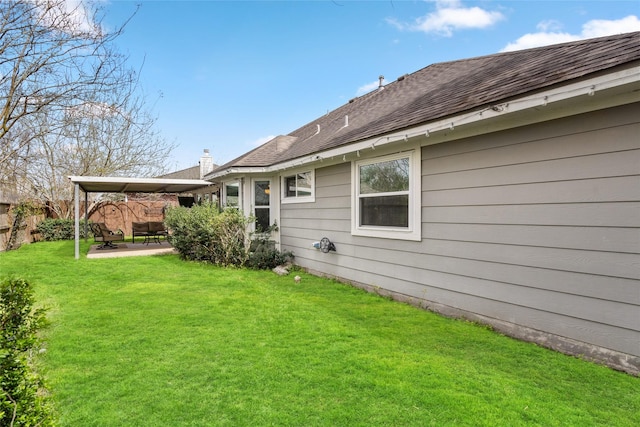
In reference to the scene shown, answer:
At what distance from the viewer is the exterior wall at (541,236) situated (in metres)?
3.11

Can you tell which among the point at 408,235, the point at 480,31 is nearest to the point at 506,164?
the point at 408,235

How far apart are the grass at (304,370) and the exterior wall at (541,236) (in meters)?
0.32

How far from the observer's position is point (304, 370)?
3139 mm

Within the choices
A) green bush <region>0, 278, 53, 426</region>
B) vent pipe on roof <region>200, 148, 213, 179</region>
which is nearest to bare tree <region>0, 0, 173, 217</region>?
green bush <region>0, 278, 53, 426</region>

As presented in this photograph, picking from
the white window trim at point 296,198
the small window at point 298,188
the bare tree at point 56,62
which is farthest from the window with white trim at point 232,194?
the bare tree at point 56,62

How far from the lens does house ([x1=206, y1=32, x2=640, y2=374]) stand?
3.11 m

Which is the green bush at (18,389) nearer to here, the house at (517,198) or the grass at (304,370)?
the grass at (304,370)

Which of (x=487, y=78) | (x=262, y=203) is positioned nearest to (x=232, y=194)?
(x=262, y=203)

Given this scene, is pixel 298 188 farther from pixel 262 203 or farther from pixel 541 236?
pixel 541 236

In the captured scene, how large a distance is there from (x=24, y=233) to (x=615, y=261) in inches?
700

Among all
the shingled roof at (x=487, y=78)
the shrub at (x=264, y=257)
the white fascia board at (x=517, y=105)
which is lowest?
the shrub at (x=264, y=257)

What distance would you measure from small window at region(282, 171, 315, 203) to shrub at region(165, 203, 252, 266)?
123 cm

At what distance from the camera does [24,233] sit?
A: 13570 millimetres

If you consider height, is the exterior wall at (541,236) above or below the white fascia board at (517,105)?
below
